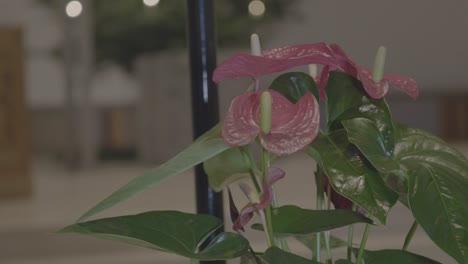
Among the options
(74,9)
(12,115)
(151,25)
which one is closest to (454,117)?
(151,25)

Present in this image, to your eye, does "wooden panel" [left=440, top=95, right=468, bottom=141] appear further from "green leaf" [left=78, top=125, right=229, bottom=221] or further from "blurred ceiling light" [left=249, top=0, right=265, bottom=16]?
"green leaf" [left=78, top=125, right=229, bottom=221]

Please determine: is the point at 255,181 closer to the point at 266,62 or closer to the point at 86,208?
the point at 266,62

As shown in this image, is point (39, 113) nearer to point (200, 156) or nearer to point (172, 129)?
point (172, 129)

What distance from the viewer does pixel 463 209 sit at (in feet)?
1.21

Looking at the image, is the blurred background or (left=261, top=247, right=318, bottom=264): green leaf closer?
(left=261, top=247, right=318, bottom=264): green leaf

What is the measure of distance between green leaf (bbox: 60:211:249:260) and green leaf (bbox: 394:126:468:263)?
0.29ft

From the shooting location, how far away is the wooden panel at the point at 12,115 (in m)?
3.24

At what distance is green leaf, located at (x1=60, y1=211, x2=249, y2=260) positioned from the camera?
390mm

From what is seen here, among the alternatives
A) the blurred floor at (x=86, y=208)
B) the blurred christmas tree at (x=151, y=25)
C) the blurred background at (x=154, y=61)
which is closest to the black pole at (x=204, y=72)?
the blurred floor at (x=86, y=208)

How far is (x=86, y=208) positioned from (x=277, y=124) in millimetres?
2639

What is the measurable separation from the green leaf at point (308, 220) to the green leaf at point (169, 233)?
0.07 feet

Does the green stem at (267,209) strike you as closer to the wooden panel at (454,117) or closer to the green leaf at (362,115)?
the green leaf at (362,115)

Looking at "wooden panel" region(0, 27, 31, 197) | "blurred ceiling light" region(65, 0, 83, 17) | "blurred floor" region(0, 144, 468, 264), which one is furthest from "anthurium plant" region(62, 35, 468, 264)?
"blurred ceiling light" region(65, 0, 83, 17)

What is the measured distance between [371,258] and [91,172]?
3.94 metres
